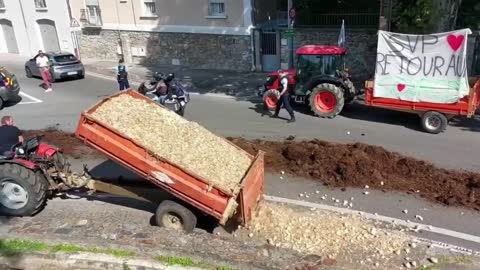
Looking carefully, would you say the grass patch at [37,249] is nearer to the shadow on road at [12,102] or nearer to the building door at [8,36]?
the shadow on road at [12,102]

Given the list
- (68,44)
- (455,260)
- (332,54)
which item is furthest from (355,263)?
(68,44)

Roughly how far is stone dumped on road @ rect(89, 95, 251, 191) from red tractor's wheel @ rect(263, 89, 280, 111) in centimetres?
630

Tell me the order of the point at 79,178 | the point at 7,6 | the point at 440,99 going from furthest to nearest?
the point at 7,6 → the point at 440,99 → the point at 79,178

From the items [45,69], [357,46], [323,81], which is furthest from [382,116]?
[45,69]

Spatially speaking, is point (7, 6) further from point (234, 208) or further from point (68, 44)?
point (234, 208)

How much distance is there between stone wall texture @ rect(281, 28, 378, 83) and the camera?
63.1 ft

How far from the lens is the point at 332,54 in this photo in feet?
46.9

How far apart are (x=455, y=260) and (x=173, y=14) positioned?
1983 centimetres

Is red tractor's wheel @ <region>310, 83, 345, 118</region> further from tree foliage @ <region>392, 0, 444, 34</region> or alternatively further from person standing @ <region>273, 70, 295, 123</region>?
tree foliage @ <region>392, 0, 444, 34</region>

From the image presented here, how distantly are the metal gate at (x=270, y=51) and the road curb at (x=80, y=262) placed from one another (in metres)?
16.7

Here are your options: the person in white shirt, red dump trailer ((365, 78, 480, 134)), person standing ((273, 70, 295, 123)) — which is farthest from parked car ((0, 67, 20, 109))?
red dump trailer ((365, 78, 480, 134))

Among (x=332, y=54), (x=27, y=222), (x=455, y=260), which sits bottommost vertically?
(x=455, y=260)

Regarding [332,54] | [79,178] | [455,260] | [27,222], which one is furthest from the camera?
[332,54]

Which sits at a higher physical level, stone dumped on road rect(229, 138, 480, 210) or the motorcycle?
the motorcycle
